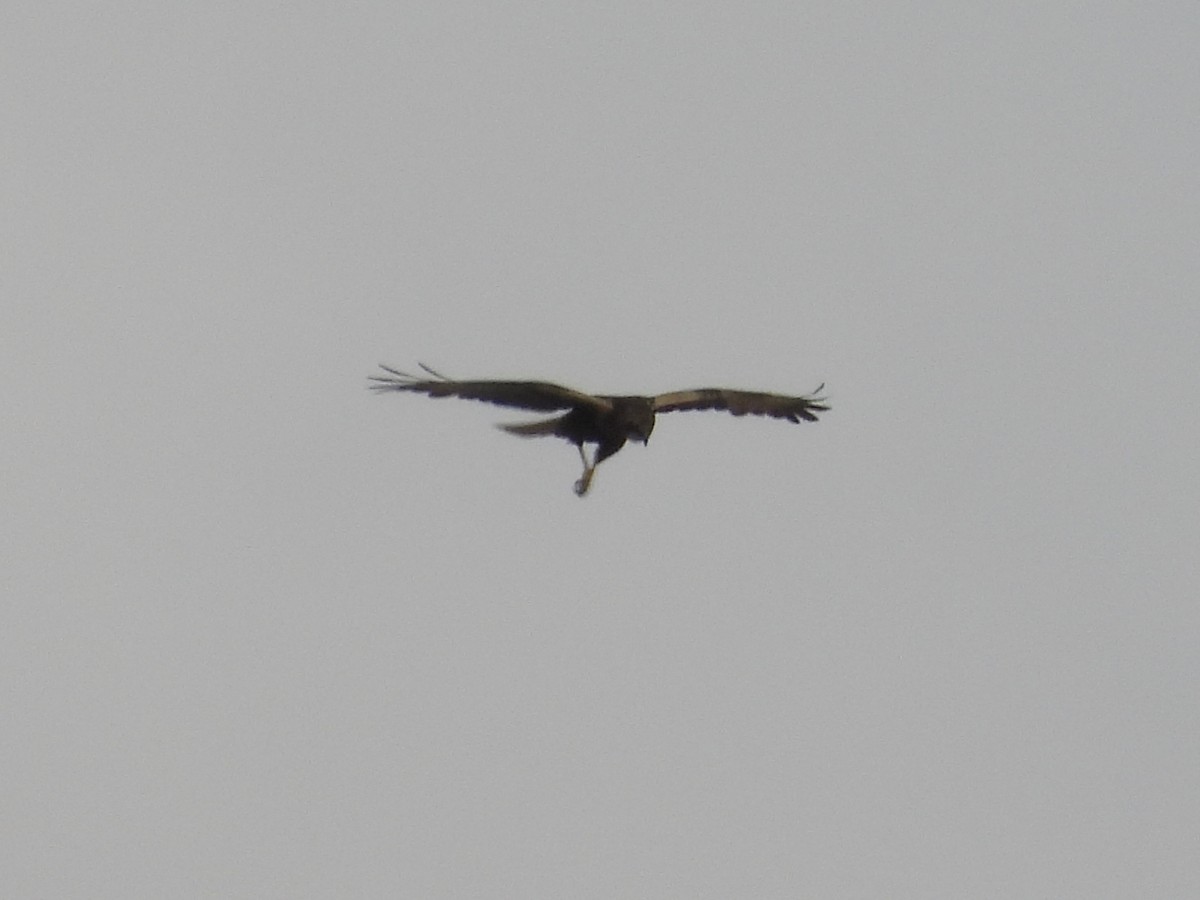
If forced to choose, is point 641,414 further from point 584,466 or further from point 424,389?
point 424,389

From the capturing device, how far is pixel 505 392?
12828 mm

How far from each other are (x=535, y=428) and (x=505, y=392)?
1.45 feet

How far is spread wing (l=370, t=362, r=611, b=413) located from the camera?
41.2ft

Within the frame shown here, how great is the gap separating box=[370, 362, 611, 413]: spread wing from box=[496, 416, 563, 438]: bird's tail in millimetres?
111

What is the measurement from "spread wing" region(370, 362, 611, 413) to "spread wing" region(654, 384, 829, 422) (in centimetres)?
104

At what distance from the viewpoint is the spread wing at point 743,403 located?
14.3 metres

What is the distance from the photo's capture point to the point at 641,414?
13273mm

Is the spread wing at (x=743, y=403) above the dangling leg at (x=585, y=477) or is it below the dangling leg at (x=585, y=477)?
above

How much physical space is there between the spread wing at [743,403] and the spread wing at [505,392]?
1.04m

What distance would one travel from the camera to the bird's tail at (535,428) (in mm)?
12733

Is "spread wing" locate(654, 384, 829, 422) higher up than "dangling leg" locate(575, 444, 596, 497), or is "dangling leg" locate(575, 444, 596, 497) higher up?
"spread wing" locate(654, 384, 829, 422)

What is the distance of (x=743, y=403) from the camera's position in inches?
592

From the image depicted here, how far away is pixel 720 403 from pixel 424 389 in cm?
336

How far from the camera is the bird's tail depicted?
12.7 m
